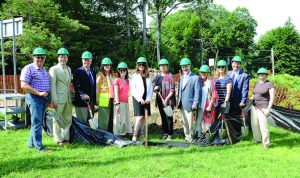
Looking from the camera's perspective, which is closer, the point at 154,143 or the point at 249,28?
the point at 154,143

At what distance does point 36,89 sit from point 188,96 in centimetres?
310

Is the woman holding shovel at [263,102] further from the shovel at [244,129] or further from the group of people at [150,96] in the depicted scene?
the shovel at [244,129]

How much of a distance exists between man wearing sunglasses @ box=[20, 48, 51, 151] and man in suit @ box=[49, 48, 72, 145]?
0.63ft

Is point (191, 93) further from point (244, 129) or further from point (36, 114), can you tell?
point (36, 114)

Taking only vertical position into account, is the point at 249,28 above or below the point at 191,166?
above

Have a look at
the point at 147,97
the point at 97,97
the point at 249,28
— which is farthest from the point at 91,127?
the point at 249,28

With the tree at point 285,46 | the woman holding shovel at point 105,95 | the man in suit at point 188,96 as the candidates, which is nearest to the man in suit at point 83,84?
the woman holding shovel at point 105,95

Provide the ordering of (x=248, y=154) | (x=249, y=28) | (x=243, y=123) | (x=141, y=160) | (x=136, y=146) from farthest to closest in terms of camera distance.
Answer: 1. (x=249, y=28)
2. (x=243, y=123)
3. (x=136, y=146)
4. (x=248, y=154)
5. (x=141, y=160)

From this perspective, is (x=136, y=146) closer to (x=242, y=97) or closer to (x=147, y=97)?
(x=147, y=97)

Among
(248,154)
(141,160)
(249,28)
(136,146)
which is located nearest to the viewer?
(141,160)

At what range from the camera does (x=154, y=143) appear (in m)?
6.86

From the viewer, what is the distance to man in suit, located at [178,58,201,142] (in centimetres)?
718

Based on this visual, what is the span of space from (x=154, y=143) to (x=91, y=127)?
53.3 inches

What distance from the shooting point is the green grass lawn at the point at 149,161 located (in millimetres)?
5094
